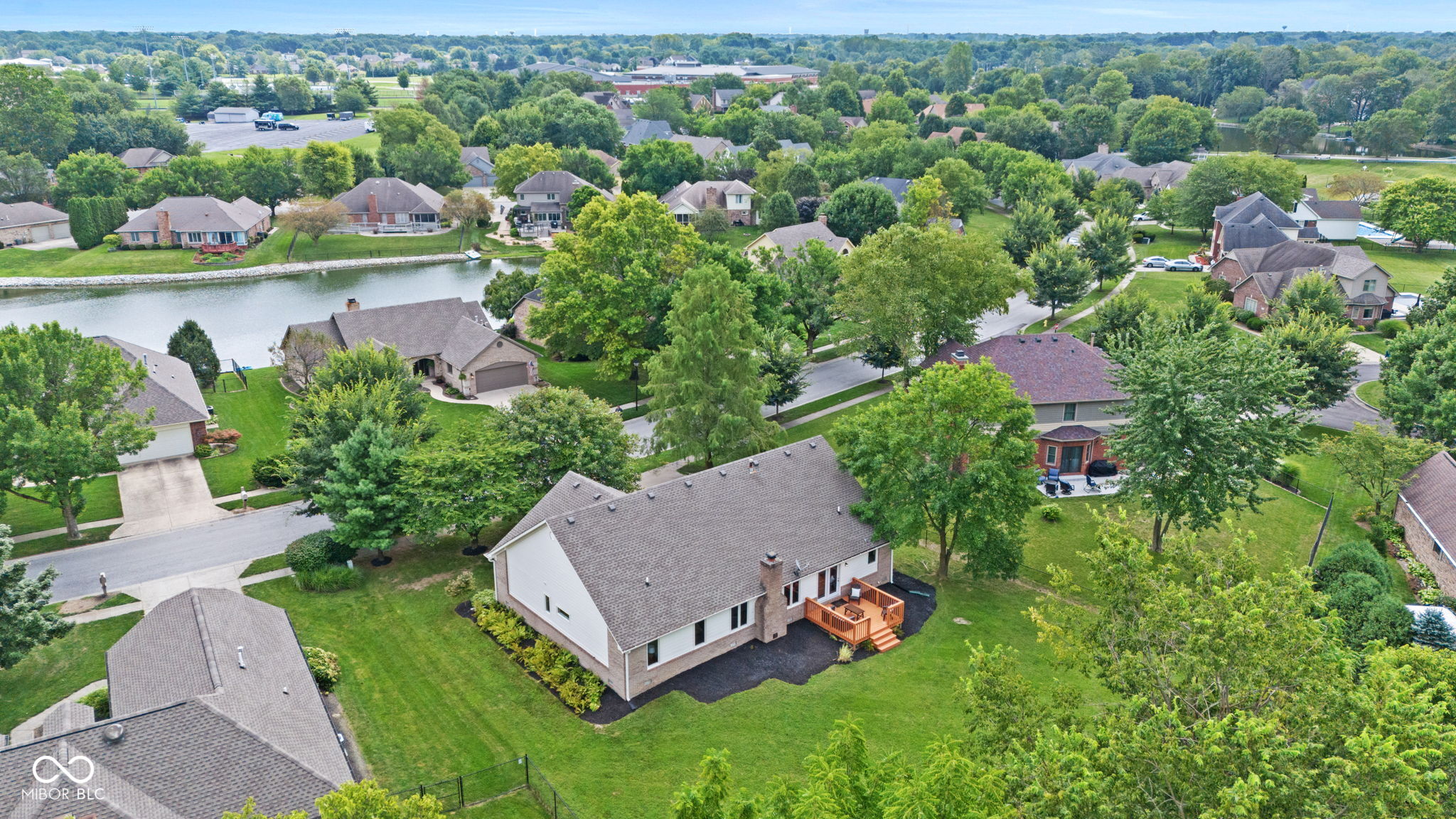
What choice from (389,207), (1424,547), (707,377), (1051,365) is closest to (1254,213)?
(1051,365)

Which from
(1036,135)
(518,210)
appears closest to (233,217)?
(518,210)

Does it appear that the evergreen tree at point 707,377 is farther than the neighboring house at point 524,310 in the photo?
No

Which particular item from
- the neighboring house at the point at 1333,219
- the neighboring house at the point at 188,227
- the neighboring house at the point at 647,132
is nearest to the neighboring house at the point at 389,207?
the neighboring house at the point at 188,227

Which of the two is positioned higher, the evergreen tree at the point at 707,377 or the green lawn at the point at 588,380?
the evergreen tree at the point at 707,377

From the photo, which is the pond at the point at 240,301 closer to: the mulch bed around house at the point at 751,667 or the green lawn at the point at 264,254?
the green lawn at the point at 264,254

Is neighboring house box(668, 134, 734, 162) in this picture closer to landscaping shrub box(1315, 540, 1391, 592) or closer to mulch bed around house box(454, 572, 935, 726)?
landscaping shrub box(1315, 540, 1391, 592)


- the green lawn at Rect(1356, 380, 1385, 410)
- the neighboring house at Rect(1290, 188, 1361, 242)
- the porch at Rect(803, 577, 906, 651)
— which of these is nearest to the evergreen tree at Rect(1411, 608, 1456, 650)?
the porch at Rect(803, 577, 906, 651)

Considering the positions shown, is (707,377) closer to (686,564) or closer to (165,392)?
(686,564)

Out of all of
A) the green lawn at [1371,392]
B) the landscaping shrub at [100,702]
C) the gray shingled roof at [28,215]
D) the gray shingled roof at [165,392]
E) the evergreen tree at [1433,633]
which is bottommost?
the green lawn at [1371,392]
